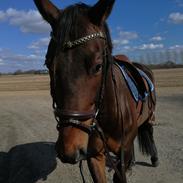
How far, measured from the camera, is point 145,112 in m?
5.55

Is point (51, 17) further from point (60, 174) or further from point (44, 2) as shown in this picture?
point (60, 174)

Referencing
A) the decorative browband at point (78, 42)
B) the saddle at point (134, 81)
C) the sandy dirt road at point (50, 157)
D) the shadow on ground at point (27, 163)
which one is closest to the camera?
the decorative browband at point (78, 42)

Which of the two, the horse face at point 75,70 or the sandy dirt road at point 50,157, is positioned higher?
the horse face at point 75,70

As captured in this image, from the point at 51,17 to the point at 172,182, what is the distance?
351 centimetres

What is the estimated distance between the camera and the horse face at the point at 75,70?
296 cm

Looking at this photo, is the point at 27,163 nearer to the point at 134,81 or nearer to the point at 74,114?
the point at 134,81

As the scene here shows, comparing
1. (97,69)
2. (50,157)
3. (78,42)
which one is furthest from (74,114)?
(50,157)

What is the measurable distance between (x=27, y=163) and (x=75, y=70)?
4642 mm

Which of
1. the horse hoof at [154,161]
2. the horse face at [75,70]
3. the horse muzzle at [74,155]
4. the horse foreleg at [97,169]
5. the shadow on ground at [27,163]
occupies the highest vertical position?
the horse face at [75,70]

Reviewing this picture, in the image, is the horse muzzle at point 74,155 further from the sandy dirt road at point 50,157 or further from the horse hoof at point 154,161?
the horse hoof at point 154,161

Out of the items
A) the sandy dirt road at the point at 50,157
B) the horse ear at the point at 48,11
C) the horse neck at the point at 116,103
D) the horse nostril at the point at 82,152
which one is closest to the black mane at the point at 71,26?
the horse ear at the point at 48,11

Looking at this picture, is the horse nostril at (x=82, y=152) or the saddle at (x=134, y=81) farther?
the saddle at (x=134, y=81)

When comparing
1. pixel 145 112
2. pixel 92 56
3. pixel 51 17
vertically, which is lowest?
pixel 145 112

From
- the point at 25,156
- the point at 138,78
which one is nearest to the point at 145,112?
the point at 138,78
